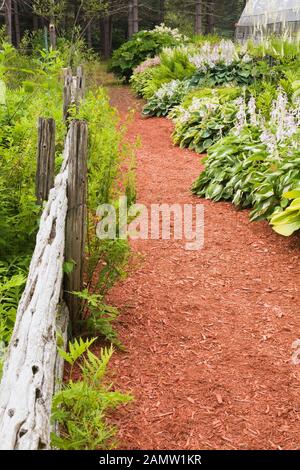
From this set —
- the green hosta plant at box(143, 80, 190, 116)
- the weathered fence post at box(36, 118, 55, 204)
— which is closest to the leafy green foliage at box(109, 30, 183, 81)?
Result: the green hosta plant at box(143, 80, 190, 116)

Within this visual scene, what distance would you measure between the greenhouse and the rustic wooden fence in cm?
1208

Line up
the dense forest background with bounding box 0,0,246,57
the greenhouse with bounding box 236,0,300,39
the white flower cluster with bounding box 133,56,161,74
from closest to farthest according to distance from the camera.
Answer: the greenhouse with bounding box 236,0,300,39, the white flower cluster with bounding box 133,56,161,74, the dense forest background with bounding box 0,0,246,57

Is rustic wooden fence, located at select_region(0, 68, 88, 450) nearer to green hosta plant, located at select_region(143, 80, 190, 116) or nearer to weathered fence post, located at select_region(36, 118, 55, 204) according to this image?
weathered fence post, located at select_region(36, 118, 55, 204)

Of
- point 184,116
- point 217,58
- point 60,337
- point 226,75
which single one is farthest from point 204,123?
point 60,337

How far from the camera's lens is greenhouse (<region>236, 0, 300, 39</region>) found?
650 inches

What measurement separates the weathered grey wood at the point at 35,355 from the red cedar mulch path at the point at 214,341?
2.61 feet

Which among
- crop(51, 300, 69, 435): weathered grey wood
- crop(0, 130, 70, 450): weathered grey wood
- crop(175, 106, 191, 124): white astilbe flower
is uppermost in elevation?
crop(175, 106, 191, 124): white astilbe flower

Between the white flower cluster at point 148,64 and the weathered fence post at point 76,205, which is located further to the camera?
the white flower cluster at point 148,64

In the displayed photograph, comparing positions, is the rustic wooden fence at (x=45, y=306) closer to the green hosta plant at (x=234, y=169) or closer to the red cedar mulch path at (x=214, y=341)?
the red cedar mulch path at (x=214, y=341)

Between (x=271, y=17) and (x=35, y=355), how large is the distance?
18.7 meters

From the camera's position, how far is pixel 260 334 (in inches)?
149

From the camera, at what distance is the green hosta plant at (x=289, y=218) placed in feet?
16.3

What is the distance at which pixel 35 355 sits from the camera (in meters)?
2.10

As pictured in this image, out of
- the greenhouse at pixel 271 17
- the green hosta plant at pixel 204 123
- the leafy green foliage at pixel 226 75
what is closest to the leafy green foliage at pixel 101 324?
the green hosta plant at pixel 204 123
